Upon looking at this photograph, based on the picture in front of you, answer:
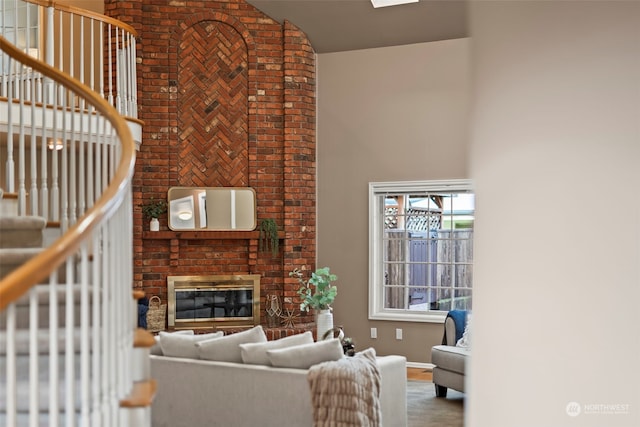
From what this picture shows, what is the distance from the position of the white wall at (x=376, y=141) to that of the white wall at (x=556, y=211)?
5910mm

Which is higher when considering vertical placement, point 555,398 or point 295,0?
point 295,0

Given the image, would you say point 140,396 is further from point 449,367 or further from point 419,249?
point 419,249

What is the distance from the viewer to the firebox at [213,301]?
369 inches

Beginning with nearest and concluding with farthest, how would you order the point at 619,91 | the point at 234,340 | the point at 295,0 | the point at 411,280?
the point at 619,91 < the point at 295,0 < the point at 234,340 < the point at 411,280

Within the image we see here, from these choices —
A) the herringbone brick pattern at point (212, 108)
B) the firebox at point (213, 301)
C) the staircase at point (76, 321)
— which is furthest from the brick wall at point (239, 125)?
the staircase at point (76, 321)

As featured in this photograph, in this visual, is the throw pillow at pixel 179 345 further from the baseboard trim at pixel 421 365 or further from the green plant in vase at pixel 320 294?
the baseboard trim at pixel 421 365

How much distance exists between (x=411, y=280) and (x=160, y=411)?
427cm

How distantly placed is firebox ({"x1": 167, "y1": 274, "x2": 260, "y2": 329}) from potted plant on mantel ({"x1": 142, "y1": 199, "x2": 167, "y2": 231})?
0.64 m

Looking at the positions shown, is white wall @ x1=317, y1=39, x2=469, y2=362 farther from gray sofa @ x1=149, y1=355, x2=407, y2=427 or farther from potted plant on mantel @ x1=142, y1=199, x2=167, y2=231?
gray sofa @ x1=149, y1=355, x2=407, y2=427

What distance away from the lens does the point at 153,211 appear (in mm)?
9180

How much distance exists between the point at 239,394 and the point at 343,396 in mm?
796

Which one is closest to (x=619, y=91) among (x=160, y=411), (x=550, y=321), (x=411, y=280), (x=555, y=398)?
(x=550, y=321)

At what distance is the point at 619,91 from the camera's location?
2.71 meters

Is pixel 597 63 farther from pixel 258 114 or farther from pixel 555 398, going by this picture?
pixel 258 114
